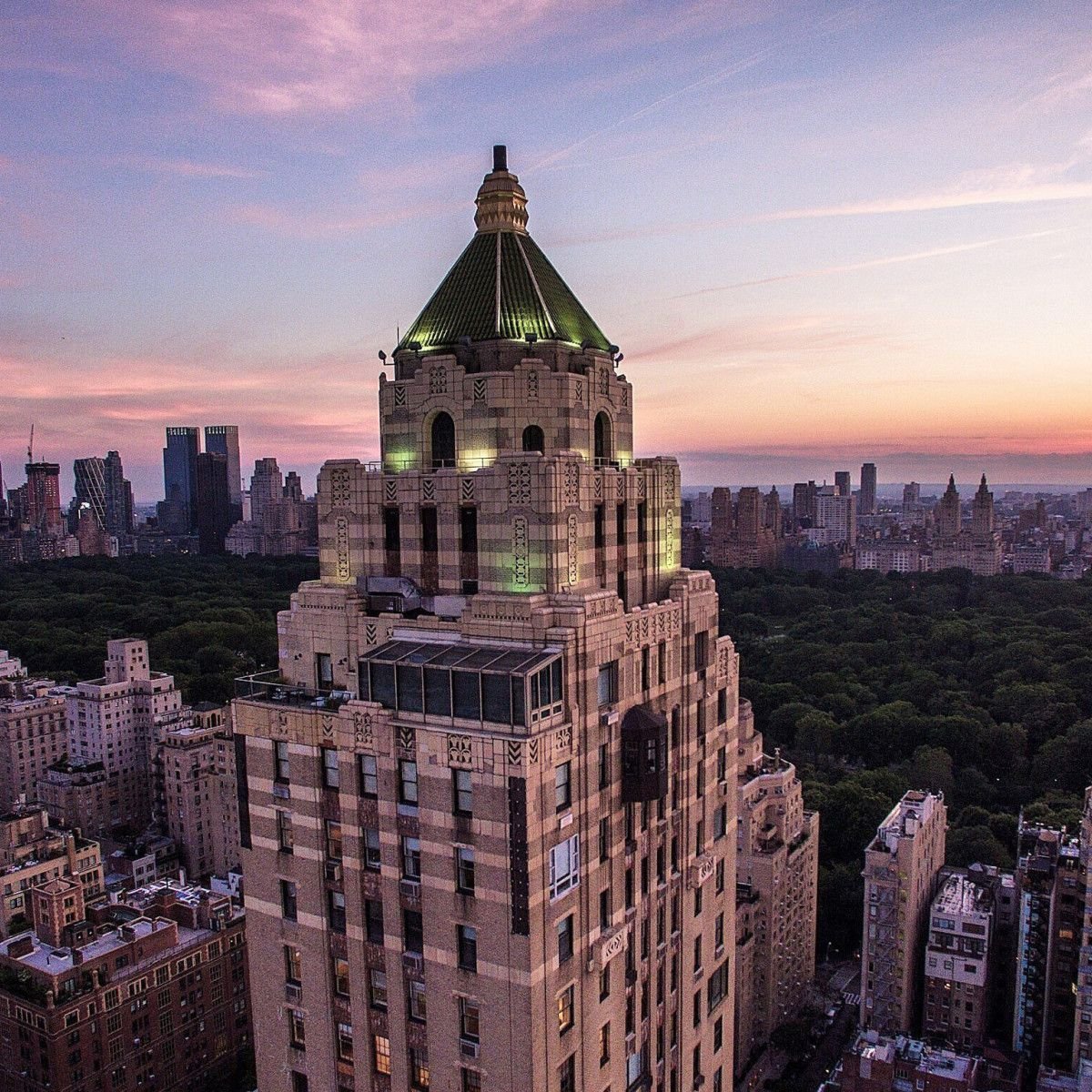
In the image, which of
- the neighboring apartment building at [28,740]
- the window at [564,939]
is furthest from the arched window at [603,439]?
the neighboring apartment building at [28,740]

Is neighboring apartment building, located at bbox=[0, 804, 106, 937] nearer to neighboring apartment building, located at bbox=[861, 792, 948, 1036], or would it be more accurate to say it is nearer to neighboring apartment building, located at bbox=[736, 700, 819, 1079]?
neighboring apartment building, located at bbox=[736, 700, 819, 1079]

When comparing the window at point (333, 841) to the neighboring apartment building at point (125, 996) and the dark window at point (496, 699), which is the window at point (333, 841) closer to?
the dark window at point (496, 699)

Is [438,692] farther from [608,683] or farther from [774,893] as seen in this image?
[774,893]

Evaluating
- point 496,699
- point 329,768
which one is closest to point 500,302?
point 496,699

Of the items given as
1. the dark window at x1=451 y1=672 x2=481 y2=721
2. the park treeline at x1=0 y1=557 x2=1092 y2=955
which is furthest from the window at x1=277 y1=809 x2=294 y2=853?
the park treeline at x1=0 y1=557 x2=1092 y2=955

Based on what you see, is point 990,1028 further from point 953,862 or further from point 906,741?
point 906,741
